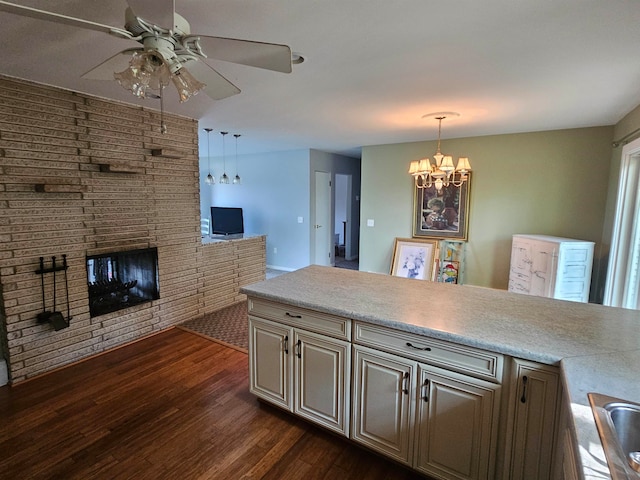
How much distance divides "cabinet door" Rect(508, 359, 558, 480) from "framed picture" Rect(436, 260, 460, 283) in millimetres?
3593

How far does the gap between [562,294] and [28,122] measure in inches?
209

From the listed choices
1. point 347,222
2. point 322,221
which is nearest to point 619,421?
point 322,221

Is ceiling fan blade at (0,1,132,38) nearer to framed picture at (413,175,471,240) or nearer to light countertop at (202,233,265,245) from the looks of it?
light countertop at (202,233,265,245)

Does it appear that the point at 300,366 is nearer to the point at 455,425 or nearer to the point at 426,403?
the point at 426,403

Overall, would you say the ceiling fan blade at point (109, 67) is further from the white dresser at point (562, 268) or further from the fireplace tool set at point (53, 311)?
the white dresser at point (562, 268)

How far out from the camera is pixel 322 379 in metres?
1.96

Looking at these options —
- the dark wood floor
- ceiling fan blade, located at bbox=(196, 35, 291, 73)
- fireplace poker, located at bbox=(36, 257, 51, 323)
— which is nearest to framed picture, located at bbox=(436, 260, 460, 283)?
the dark wood floor

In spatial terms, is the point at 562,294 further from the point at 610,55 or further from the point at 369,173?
the point at 369,173

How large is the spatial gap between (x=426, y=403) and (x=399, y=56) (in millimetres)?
1994

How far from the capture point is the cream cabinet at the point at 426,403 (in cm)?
150

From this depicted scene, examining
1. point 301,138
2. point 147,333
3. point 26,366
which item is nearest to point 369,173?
point 301,138

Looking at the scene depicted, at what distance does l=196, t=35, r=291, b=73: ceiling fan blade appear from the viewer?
1.31 metres

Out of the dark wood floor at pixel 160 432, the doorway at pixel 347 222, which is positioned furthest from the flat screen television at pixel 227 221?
the dark wood floor at pixel 160 432

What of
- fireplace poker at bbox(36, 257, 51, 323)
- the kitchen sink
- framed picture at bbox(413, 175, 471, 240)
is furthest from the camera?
framed picture at bbox(413, 175, 471, 240)
